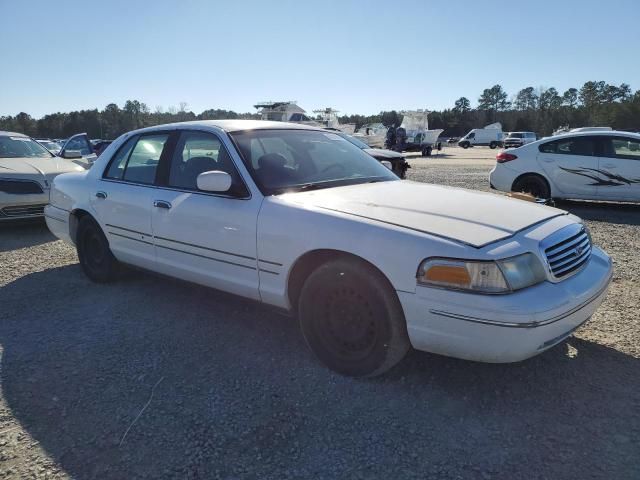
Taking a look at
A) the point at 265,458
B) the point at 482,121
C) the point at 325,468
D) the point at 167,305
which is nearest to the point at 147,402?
the point at 265,458

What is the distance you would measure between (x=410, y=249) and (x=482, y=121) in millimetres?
108706

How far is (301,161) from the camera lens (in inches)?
149

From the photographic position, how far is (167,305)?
4281mm

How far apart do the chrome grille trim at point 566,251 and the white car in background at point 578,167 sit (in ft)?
21.0

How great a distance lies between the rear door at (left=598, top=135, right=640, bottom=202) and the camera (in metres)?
8.44

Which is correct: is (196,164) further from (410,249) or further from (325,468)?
(325,468)

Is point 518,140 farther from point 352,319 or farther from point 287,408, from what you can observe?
point 287,408

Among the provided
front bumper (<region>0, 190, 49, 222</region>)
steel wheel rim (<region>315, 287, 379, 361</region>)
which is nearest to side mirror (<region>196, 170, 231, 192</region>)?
steel wheel rim (<region>315, 287, 379, 361</region>)

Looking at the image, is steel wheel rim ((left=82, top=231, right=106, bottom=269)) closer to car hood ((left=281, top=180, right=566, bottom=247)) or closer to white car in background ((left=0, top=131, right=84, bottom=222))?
car hood ((left=281, top=180, right=566, bottom=247))

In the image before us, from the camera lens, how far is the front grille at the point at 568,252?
2709mm

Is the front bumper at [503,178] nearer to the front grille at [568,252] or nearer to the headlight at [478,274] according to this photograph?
the front grille at [568,252]

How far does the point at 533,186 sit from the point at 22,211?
8.69 m

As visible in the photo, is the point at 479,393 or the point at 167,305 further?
the point at 167,305

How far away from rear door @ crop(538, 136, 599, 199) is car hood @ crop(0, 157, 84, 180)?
8.35 meters
